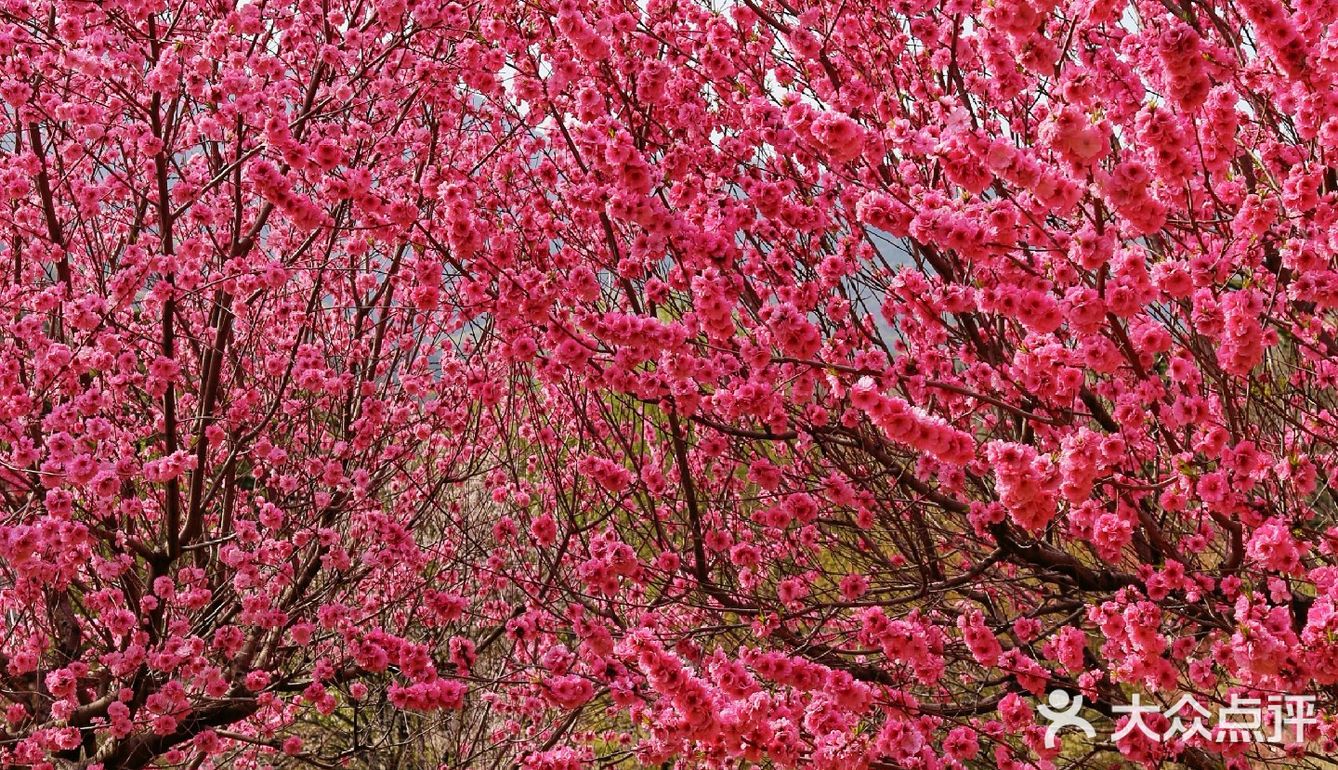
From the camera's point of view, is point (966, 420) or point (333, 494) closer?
point (966, 420)

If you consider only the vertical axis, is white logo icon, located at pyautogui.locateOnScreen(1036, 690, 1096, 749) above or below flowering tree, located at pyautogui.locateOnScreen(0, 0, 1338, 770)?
below

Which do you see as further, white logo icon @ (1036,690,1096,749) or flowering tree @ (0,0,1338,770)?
white logo icon @ (1036,690,1096,749)

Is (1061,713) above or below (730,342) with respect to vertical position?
below

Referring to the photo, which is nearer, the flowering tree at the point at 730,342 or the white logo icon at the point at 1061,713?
the flowering tree at the point at 730,342

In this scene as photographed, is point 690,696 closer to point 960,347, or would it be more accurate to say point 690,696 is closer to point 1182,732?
point 1182,732

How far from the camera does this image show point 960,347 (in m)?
5.62

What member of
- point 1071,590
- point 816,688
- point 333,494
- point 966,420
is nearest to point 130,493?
point 333,494

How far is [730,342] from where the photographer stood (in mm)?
4883

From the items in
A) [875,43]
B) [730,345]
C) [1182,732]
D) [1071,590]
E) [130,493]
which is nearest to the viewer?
[1182,732]

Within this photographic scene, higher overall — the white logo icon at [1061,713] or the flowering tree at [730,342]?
the flowering tree at [730,342]

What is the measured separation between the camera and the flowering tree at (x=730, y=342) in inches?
146

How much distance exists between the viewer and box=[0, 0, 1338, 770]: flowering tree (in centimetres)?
371

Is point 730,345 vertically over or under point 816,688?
over

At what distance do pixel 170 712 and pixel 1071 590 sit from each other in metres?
4.77
